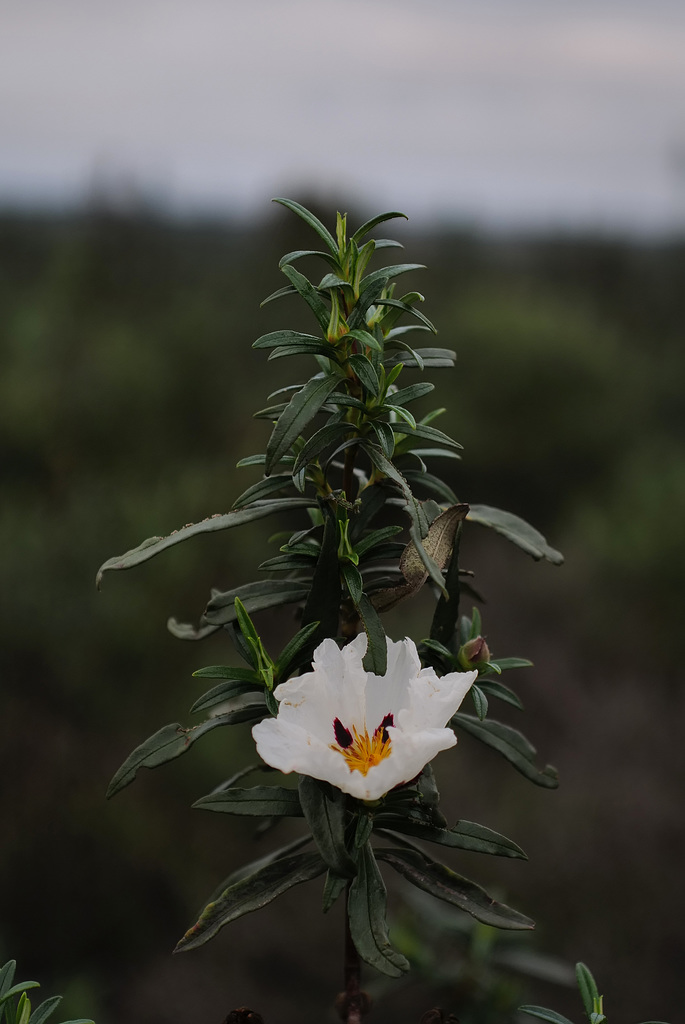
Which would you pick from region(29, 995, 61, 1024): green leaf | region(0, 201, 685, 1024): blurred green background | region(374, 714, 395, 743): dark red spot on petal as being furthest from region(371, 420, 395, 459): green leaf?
region(0, 201, 685, 1024): blurred green background

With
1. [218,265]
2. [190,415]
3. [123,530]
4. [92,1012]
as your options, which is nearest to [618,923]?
[92,1012]

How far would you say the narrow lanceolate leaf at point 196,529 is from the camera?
0.79 meters

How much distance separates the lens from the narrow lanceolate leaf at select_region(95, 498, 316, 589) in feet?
2.58

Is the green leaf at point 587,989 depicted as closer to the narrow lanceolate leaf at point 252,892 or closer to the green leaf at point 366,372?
the narrow lanceolate leaf at point 252,892

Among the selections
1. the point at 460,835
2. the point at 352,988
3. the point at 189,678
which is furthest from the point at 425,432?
the point at 189,678

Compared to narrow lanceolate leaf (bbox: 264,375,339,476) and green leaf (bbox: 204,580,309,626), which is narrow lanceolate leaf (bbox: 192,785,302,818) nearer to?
green leaf (bbox: 204,580,309,626)

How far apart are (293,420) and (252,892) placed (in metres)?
0.44

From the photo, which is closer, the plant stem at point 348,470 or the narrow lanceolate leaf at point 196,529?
the narrow lanceolate leaf at point 196,529

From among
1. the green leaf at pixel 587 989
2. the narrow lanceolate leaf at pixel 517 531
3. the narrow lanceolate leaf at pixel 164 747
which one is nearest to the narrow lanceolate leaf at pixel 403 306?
the narrow lanceolate leaf at pixel 517 531

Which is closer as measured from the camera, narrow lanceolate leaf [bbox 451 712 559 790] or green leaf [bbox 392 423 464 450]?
green leaf [bbox 392 423 464 450]

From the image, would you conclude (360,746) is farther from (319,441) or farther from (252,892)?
(319,441)

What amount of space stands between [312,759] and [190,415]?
5124 mm

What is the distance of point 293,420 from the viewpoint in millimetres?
770

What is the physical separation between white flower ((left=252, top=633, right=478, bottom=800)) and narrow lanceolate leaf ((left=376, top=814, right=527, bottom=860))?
0.09 m
